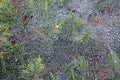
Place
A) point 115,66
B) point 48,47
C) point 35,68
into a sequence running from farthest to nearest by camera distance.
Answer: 1. point 48,47
2. point 115,66
3. point 35,68

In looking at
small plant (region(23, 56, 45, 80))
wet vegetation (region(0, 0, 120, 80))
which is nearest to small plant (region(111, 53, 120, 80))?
wet vegetation (region(0, 0, 120, 80))

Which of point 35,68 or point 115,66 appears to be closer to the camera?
point 35,68

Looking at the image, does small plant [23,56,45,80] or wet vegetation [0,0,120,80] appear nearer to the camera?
small plant [23,56,45,80]

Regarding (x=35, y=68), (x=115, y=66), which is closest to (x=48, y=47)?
(x=35, y=68)

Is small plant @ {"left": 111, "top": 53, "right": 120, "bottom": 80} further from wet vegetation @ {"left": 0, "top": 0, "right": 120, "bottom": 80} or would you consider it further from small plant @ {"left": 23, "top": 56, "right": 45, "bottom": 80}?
small plant @ {"left": 23, "top": 56, "right": 45, "bottom": 80}

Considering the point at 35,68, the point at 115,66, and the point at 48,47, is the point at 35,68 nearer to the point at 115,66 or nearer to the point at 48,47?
the point at 48,47

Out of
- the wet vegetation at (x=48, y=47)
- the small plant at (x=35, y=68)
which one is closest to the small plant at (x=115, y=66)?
the wet vegetation at (x=48, y=47)

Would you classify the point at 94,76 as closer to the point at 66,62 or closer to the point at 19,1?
the point at 66,62

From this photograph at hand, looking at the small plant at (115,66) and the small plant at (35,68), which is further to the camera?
the small plant at (115,66)

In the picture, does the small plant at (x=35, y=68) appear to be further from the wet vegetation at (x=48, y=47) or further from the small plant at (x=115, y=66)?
the small plant at (x=115, y=66)

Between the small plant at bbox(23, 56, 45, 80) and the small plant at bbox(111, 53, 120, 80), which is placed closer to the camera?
the small plant at bbox(23, 56, 45, 80)

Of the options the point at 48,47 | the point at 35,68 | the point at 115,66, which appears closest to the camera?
the point at 35,68
